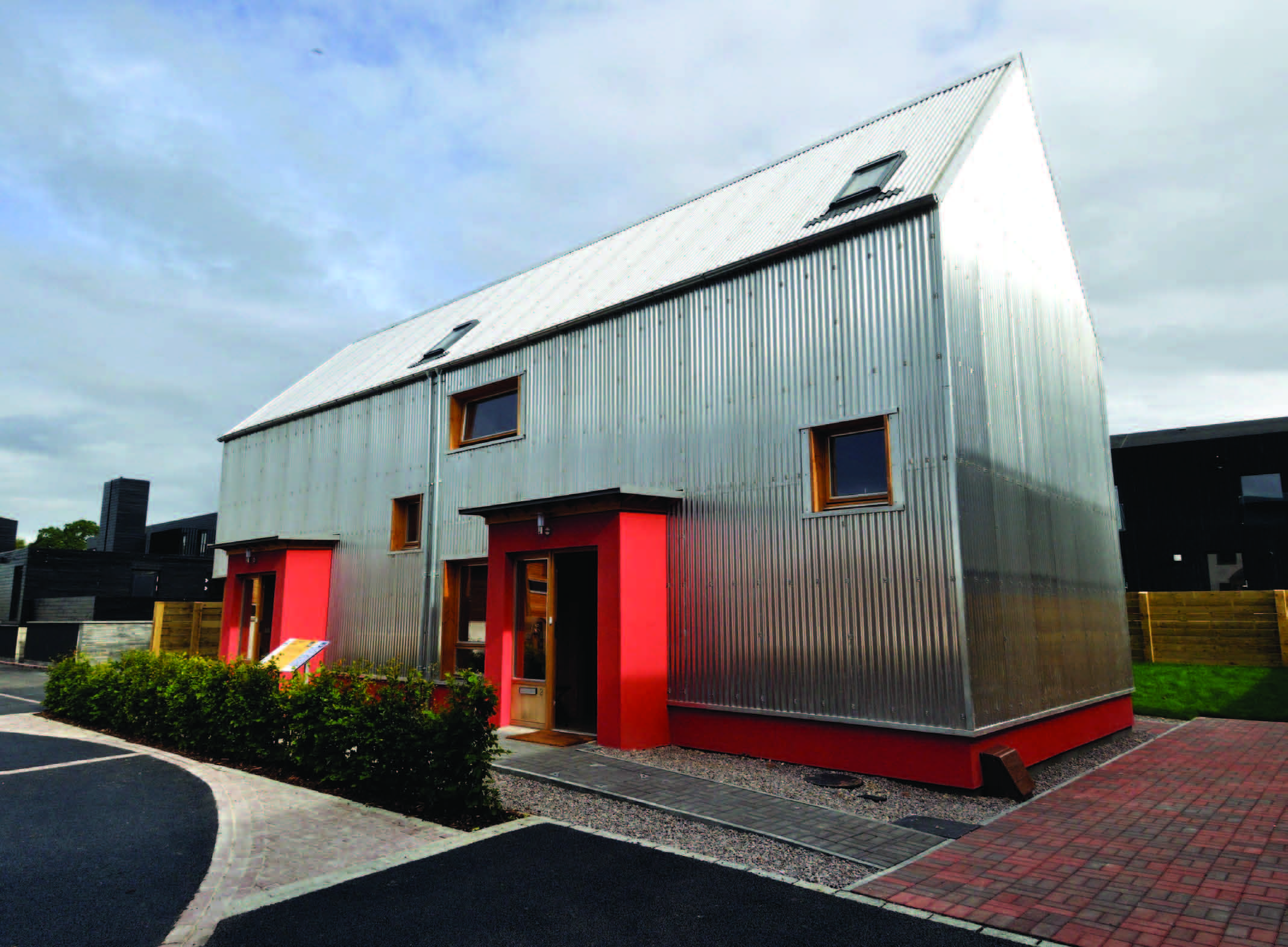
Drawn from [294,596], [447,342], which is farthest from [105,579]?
[447,342]

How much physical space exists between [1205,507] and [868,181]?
2393 centimetres

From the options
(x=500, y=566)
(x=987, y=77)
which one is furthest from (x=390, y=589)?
(x=987, y=77)

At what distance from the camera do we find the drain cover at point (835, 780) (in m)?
8.12

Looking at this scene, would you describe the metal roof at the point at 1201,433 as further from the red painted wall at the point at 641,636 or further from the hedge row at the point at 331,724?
the hedge row at the point at 331,724

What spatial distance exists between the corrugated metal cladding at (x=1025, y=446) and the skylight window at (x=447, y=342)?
1020 cm

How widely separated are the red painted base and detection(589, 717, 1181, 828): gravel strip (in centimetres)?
12

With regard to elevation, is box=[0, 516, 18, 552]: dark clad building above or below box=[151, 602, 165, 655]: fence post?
above

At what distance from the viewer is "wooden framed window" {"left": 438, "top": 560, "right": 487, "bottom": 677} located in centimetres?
1371

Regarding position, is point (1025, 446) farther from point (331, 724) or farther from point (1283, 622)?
point (1283, 622)

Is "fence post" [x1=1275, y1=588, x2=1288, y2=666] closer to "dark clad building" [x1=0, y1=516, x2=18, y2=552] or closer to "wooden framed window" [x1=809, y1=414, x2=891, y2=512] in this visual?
"wooden framed window" [x1=809, y1=414, x2=891, y2=512]

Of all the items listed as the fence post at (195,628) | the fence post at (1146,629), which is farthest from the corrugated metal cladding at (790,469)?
the fence post at (195,628)

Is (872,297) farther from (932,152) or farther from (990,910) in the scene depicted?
(990,910)

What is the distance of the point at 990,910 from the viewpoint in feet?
16.0

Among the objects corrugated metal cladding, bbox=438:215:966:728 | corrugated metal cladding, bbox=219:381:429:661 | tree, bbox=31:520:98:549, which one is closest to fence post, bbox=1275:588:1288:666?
corrugated metal cladding, bbox=438:215:966:728
